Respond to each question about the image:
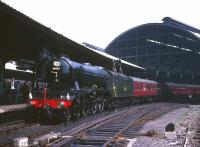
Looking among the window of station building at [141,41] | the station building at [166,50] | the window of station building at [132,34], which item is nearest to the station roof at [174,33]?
the station building at [166,50]

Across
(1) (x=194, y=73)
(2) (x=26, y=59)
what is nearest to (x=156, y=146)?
(2) (x=26, y=59)

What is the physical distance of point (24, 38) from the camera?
1603 centimetres

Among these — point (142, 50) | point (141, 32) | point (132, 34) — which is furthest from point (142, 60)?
point (132, 34)

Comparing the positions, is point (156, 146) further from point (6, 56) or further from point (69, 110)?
point (6, 56)

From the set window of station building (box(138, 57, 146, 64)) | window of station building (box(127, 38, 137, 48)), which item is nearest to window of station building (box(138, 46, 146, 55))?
window of station building (box(138, 57, 146, 64))

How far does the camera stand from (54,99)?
13609 millimetres

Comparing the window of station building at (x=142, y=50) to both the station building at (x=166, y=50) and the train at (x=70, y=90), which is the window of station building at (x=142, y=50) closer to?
the station building at (x=166, y=50)

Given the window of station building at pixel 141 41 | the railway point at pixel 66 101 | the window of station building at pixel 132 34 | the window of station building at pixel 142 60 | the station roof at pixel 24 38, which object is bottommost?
the railway point at pixel 66 101

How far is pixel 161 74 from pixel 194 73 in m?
5.72

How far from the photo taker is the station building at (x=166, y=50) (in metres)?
49.6

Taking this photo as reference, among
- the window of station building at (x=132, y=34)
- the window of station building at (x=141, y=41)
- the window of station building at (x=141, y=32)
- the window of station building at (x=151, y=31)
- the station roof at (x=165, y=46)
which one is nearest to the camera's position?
the station roof at (x=165, y=46)

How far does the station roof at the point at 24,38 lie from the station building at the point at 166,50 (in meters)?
30.4

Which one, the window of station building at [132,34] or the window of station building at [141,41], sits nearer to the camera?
the window of station building at [141,41]

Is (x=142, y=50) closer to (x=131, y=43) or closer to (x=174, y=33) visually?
(x=131, y=43)
